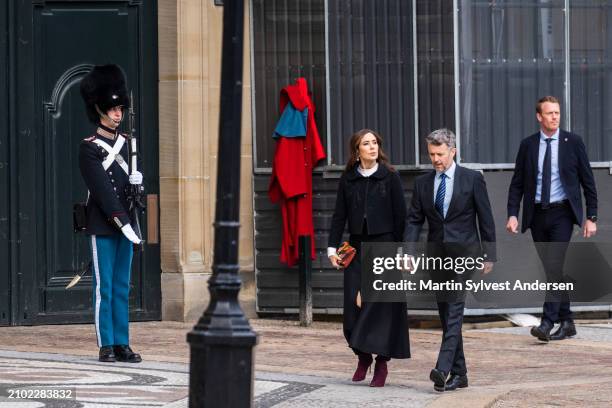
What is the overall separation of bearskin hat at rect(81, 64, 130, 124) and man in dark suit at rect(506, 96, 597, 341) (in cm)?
335

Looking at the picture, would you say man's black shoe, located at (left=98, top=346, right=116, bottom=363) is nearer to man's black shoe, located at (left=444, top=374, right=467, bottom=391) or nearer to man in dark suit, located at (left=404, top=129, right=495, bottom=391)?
man in dark suit, located at (left=404, top=129, right=495, bottom=391)

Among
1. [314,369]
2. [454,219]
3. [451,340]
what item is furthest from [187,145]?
[451,340]

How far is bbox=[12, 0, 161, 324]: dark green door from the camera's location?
14258mm

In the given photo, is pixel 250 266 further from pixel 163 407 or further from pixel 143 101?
pixel 163 407

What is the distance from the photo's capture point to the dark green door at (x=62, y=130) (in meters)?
14.3

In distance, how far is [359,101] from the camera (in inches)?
561

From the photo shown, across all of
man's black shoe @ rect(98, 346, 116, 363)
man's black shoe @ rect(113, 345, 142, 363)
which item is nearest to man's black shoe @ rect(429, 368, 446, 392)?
man's black shoe @ rect(113, 345, 142, 363)

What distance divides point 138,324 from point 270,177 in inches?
71.8

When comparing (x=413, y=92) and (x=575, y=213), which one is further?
(x=413, y=92)

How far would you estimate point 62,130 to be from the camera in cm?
1435

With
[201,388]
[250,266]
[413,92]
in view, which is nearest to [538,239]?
[413,92]

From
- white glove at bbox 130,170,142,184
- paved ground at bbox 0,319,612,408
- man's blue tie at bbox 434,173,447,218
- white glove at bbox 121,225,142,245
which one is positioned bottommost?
paved ground at bbox 0,319,612,408

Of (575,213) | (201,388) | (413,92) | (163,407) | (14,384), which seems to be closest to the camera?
(201,388)

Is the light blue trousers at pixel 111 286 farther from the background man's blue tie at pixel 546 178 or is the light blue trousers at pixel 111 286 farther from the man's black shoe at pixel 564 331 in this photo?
the man's black shoe at pixel 564 331
